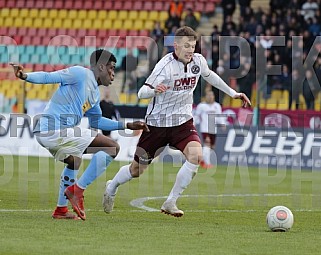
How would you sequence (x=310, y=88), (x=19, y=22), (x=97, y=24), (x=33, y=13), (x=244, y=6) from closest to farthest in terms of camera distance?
(x=310, y=88)
(x=244, y=6)
(x=97, y=24)
(x=19, y=22)
(x=33, y=13)

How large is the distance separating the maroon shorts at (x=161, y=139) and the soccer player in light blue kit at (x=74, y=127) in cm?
71

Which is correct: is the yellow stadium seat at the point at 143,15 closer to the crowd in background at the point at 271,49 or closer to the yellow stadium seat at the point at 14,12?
the crowd in background at the point at 271,49

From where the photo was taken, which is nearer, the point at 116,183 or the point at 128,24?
the point at 116,183

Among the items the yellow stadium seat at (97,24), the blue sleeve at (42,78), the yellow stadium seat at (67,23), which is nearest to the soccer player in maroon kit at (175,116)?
the blue sleeve at (42,78)

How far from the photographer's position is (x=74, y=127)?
10281 millimetres

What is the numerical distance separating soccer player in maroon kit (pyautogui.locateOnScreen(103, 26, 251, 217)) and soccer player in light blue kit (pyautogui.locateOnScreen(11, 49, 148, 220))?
2.33 feet

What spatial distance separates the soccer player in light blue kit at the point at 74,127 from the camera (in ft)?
33.3

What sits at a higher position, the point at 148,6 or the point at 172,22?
the point at 148,6

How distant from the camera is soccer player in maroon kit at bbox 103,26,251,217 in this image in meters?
10.8

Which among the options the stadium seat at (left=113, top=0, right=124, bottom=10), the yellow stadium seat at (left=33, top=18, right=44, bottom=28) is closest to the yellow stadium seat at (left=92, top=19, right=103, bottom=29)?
the stadium seat at (left=113, top=0, right=124, bottom=10)

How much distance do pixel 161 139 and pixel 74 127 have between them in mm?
1339

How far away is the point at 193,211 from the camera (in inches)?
467

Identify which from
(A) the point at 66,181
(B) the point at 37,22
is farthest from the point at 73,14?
(A) the point at 66,181

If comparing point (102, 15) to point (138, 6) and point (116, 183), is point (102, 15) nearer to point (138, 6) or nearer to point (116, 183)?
point (138, 6)
